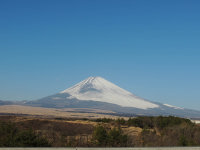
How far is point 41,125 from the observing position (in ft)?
136

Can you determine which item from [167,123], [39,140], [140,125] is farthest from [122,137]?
[140,125]

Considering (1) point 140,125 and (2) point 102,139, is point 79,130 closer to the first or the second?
(1) point 140,125

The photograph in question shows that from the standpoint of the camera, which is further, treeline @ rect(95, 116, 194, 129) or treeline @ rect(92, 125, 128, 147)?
treeline @ rect(95, 116, 194, 129)

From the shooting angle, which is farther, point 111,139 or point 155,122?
point 155,122

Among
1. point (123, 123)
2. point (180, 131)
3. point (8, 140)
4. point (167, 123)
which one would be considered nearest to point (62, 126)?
point (123, 123)

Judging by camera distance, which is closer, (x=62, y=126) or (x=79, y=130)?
(x=79, y=130)

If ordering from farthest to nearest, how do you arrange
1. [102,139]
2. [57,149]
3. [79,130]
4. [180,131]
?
[79,130] → [180,131] → [102,139] → [57,149]

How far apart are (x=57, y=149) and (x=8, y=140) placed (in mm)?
8018

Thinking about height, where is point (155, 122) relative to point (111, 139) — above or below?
above

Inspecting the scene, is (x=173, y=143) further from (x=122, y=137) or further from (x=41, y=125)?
(x=41, y=125)

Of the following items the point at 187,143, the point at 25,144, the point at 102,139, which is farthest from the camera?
the point at 102,139

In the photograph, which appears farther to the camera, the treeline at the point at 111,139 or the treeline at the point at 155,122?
the treeline at the point at 155,122

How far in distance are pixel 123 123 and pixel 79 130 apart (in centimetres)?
965

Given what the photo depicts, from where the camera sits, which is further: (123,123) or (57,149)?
(123,123)
